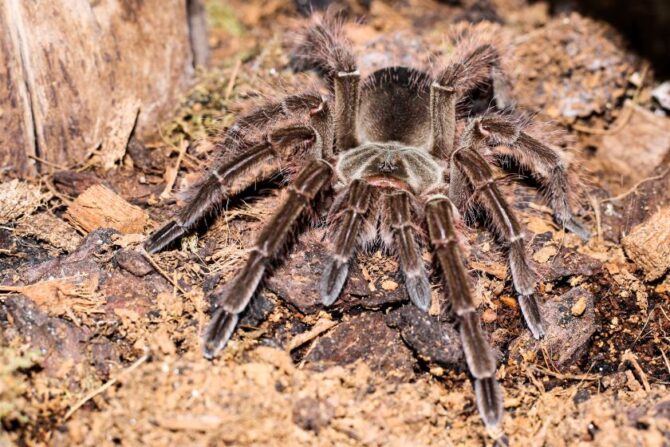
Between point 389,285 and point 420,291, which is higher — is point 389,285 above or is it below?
below

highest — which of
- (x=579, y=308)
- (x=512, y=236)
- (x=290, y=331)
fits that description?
(x=512, y=236)

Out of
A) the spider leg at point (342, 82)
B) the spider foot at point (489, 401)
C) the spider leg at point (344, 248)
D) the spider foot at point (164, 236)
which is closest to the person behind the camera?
the spider foot at point (489, 401)

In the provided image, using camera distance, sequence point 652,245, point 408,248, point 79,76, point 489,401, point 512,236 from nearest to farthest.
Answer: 1. point 489,401
2. point 408,248
3. point 512,236
4. point 652,245
5. point 79,76

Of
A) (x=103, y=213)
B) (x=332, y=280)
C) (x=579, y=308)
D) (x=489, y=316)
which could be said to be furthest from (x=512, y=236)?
(x=103, y=213)

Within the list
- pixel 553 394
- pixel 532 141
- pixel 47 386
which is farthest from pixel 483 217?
pixel 47 386

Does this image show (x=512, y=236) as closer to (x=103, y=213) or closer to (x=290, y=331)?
(x=290, y=331)

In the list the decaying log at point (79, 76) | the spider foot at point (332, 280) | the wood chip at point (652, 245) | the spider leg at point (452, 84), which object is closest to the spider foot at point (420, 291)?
the spider foot at point (332, 280)

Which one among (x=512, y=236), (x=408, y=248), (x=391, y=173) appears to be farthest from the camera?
(x=391, y=173)

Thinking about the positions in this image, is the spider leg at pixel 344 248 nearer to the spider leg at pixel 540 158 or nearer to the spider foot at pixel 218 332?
the spider foot at pixel 218 332
